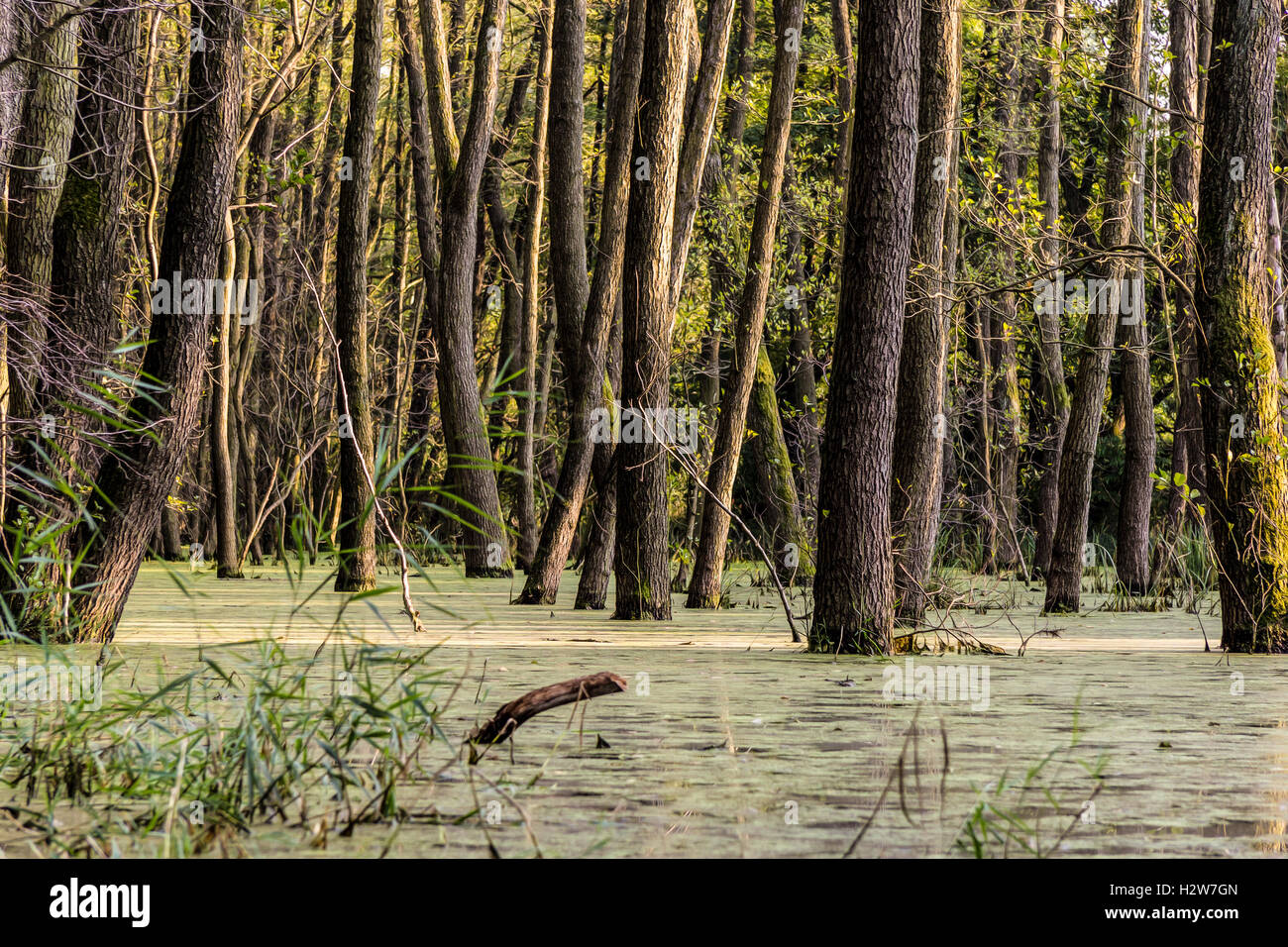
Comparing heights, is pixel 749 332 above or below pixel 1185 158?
below

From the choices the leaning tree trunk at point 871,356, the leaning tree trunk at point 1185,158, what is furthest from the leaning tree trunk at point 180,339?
the leaning tree trunk at point 1185,158

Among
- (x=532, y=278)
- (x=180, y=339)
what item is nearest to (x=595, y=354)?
(x=180, y=339)

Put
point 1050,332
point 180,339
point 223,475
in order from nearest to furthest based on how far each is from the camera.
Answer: point 180,339, point 1050,332, point 223,475

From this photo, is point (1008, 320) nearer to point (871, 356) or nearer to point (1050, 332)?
point (1050, 332)

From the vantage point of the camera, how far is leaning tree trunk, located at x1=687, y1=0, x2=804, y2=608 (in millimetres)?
12469

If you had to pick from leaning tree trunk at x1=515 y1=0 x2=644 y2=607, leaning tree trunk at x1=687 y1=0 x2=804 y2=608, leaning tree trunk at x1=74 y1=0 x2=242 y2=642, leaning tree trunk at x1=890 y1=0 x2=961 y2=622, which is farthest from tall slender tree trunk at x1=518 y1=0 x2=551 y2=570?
leaning tree trunk at x1=74 y1=0 x2=242 y2=642

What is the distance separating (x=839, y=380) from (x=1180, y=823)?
486 cm

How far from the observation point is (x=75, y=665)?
664cm

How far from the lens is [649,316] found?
10852mm

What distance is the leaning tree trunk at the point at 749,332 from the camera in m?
12.5

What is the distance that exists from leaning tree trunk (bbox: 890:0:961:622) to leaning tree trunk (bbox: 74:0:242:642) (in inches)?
179

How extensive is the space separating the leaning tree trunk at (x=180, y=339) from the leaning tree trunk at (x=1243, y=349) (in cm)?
571

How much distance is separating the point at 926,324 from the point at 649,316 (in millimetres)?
2012
